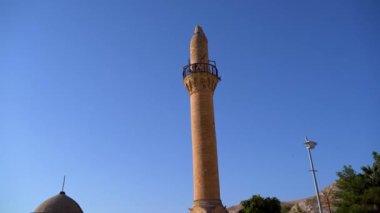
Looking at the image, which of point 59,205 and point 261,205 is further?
point 261,205

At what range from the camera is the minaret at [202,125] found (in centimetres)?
1959

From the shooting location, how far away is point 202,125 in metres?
21.2

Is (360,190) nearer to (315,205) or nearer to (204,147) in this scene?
(204,147)

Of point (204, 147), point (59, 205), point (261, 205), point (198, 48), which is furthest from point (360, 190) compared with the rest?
point (59, 205)

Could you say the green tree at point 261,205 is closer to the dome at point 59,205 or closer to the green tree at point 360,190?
the green tree at point 360,190

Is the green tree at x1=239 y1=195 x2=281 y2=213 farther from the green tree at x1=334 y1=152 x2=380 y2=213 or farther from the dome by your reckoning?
the dome

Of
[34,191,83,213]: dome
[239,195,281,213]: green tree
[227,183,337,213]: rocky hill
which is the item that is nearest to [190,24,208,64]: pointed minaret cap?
[239,195,281,213]: green tree

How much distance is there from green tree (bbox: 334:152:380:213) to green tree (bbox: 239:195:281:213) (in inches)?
155

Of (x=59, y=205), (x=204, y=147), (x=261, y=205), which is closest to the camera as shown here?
(x=59, y=205)

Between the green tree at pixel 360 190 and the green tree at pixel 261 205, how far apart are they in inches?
155

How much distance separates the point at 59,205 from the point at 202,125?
920 centimetres

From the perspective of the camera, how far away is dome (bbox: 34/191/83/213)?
17859mm

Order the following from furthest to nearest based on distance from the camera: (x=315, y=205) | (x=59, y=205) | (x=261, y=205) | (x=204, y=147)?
1. (x=315, y=205)
2. (x=261, y=205)
3. (x=204, y=147)
4. (x=59, y=205)

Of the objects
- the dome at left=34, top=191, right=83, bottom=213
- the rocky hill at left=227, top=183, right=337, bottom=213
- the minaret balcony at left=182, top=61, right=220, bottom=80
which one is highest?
the minaret balcony at left=182, top=61, right=220, bottom=80
